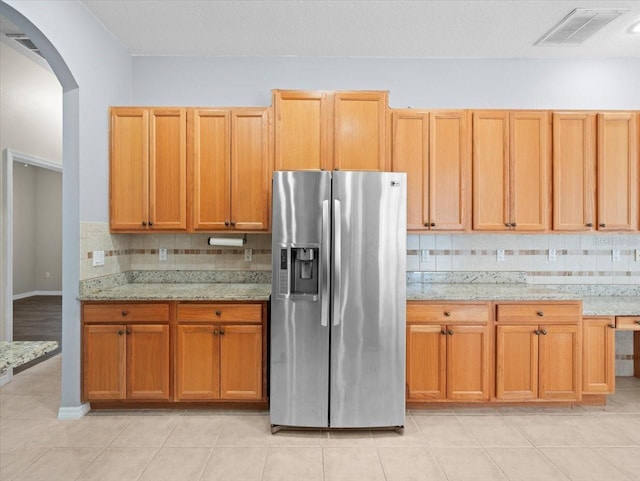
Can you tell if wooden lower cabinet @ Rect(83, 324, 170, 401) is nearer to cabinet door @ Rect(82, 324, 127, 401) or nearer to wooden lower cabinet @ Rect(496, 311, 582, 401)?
cabinet door @ Rect(82, 324, 127, 401)

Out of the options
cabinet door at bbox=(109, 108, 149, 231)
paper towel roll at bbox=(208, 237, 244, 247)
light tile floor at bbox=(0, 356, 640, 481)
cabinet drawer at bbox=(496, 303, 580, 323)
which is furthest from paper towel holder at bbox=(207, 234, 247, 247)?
cabinet drawer at bbox=(496, 303, 580, 323)

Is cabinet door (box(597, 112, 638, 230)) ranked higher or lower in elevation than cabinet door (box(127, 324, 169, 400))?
higher

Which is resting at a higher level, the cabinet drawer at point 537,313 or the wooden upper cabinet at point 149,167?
the wooden upper cabinet at point 149,167

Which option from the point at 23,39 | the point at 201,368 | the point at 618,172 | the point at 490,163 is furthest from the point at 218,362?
the point at 23,39

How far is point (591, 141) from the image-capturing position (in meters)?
3.31

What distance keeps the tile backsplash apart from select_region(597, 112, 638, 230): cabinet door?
1.37 feet

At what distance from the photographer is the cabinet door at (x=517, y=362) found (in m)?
3.01

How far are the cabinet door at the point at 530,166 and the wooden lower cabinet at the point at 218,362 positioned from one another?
2344 millimetres

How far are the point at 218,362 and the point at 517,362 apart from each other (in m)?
2.23

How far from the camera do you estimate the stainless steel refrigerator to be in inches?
107

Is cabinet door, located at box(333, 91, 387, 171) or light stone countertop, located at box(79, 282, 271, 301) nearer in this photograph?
light stone countertop, located at box(79, 282, 271, 301)

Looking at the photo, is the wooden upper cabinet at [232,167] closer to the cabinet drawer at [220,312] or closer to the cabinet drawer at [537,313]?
the cabinet drawer at [220,312]

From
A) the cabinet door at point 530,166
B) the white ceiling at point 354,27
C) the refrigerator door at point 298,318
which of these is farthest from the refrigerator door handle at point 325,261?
the cabinet door at point 530,166

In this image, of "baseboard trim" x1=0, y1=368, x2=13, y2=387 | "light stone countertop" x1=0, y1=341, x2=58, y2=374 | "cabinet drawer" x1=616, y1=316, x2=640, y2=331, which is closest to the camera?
"light stone countertop" x1=0, y1=341, x2=58, y2=374
